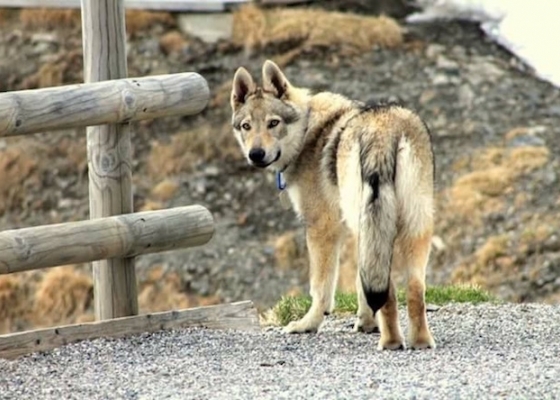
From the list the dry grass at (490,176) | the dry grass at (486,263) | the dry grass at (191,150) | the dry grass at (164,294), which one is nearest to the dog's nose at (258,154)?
the dry grass at (486,263)

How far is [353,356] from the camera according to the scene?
25.5 ft

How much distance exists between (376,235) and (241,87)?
6.73 ft

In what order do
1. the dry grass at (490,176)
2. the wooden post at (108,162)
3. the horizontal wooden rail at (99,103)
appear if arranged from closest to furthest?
the horizontal wooden rail at (99,103) < the wooden post at (108,162) < the dry grass at (490,176)

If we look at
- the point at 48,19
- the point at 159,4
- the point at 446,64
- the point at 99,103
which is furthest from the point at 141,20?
the point at 99,103

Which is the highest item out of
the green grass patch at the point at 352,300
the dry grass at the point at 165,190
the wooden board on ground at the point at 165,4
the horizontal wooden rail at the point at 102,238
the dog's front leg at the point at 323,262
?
the wooden board on ground at the point at 165,4

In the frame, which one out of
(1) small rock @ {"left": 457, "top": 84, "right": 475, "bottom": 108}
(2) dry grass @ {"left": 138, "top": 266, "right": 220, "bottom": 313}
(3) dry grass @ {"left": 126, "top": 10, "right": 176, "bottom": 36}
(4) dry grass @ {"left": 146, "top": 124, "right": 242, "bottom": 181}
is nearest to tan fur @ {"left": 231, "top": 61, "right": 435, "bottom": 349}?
(2) dry grass @ {"left": 138, "top": 266, "right": 220, "bottom": 313}

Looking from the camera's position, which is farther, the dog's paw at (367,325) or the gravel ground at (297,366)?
the dog's paw at (367,325)

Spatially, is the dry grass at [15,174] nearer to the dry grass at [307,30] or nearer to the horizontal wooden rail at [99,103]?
the dry grass at [307,30]

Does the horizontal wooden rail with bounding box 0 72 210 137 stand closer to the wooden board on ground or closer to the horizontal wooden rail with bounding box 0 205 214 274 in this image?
the horizontal wooden rail with bounding box 0 205 214 274

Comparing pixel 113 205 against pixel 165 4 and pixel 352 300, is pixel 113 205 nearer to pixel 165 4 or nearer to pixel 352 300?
pixel 352 300

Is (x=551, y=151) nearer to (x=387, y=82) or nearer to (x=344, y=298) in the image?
(x=387, y=82)

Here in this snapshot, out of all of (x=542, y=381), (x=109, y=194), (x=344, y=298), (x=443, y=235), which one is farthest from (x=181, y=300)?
(x=542, y=381)

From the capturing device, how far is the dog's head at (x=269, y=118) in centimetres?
916

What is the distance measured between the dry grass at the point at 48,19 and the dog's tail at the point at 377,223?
11429 millimetres
